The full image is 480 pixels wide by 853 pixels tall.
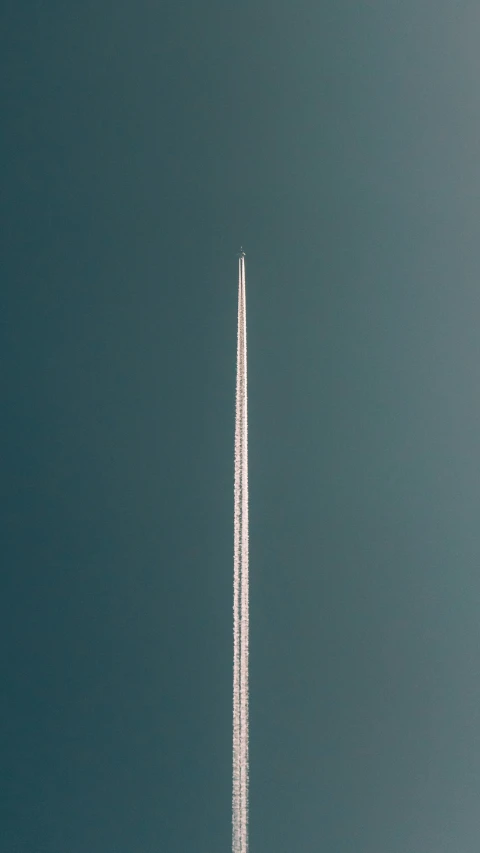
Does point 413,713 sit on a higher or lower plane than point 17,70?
lower

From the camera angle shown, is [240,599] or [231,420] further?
[231,420]

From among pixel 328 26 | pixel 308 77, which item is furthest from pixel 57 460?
pixel 328 26

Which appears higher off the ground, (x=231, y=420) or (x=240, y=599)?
(x=231, y=420)

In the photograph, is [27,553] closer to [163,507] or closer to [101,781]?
[163,507]

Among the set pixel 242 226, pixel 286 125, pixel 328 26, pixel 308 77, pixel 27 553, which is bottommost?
pixel 27 553
